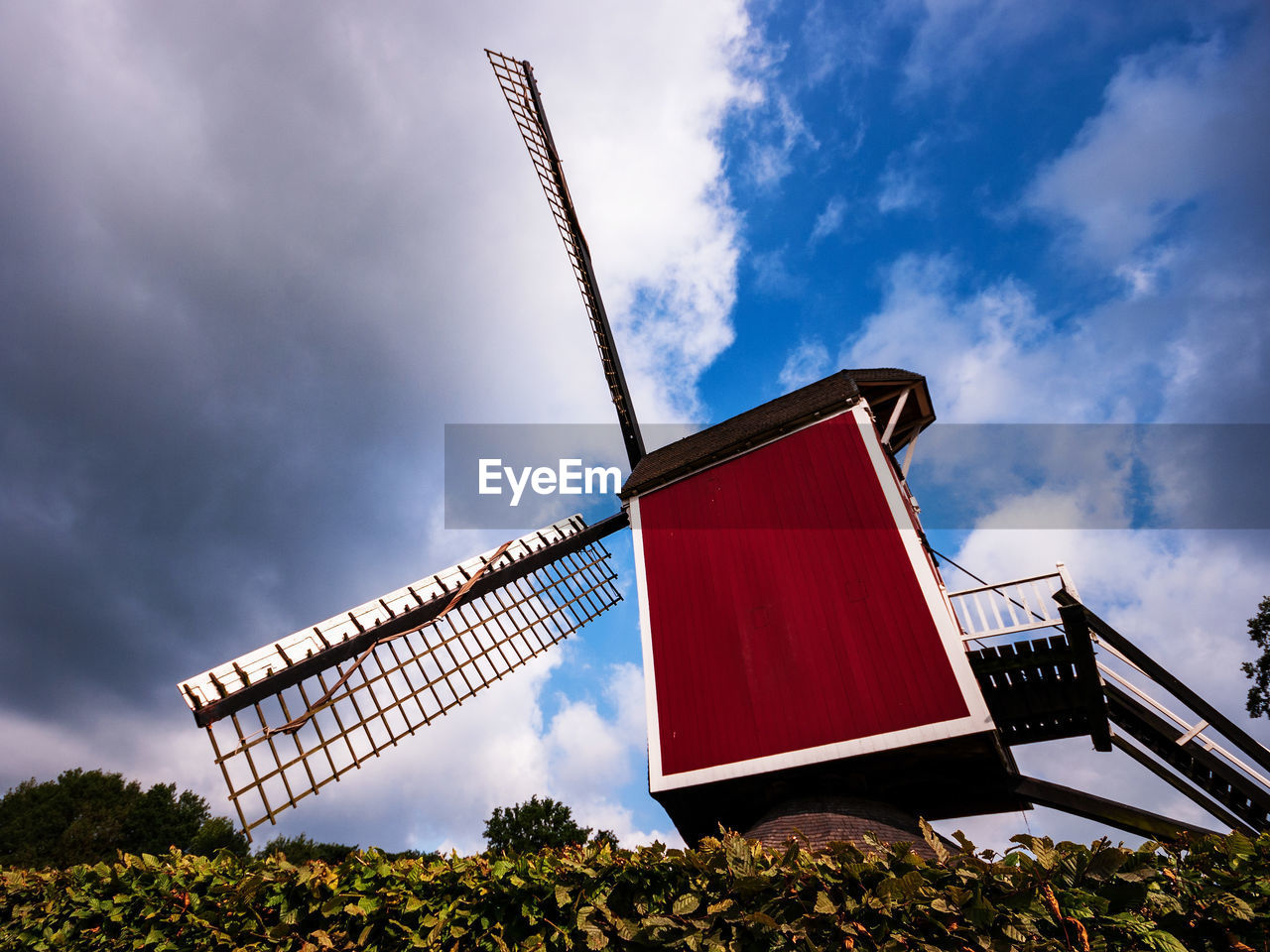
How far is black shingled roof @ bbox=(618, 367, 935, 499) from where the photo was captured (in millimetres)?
9562

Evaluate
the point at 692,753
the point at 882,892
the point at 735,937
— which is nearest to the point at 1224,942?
the point at 882,892

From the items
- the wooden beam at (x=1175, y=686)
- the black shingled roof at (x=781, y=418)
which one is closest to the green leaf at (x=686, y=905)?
the wooden beam at (x=1175, y=686)

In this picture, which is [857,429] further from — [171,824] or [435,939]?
[171,824]

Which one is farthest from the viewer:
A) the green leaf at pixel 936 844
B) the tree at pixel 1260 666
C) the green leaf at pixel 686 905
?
the tree at pixel 1260 666

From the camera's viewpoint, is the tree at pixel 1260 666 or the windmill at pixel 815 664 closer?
the windmill at pixel 815 664

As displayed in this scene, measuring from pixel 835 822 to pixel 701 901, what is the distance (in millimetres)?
4246

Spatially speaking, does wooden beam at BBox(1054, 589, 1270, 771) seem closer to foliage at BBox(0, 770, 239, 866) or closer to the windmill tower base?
the windmill tower base

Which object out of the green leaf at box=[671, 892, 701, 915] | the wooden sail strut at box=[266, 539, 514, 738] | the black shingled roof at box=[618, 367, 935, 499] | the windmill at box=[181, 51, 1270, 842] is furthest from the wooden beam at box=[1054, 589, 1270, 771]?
the wooden sail strut at box=[266, 539, 514, 738]

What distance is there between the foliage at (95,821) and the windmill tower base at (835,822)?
36.0m

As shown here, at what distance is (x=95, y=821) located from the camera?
1294 inches

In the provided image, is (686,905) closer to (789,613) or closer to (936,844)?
(936,844)

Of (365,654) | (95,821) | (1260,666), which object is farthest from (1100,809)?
(95,821)

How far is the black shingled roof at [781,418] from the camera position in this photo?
9.56 meters

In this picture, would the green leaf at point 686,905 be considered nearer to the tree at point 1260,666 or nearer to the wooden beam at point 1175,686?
the wooden beam at point 1175,686
